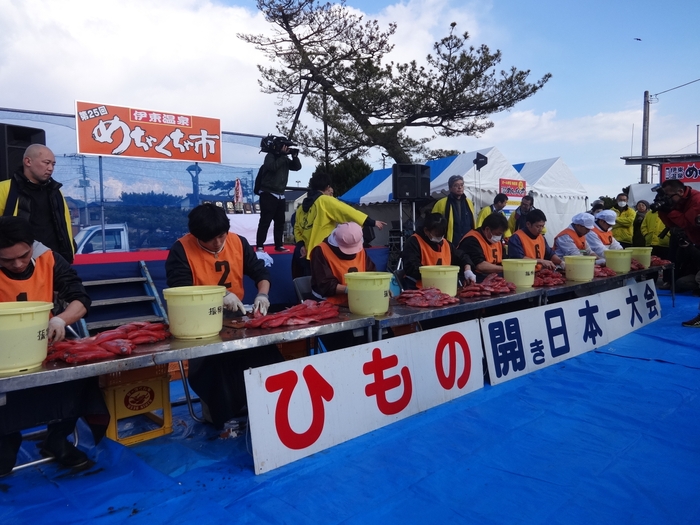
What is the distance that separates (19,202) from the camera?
3.55m

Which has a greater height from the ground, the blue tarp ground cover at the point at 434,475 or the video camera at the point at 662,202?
the video camera at the point at 662,202

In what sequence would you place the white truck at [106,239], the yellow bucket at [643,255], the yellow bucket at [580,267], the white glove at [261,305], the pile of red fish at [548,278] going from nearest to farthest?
the white glove at [261,305] → the pile of red fish at [548,278] → the yellow bucket at [580,267] → the yellow bucket at [643,255] → the white truck at [106,239]

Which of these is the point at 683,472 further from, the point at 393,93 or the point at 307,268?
the point at 393,93

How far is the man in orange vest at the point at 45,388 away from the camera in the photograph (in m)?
2.40

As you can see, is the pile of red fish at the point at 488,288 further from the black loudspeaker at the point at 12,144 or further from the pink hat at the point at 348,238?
the black loudspeaker at the point at 12,144

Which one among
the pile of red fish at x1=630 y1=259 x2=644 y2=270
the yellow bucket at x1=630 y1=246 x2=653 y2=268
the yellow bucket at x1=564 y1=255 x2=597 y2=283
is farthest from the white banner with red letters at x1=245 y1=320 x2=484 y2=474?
the yellow bucket at x1=630 y1=246 x2=653 y2=268

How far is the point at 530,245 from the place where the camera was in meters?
5.63

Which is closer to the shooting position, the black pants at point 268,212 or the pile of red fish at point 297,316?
the pile of red fish at point 297,316

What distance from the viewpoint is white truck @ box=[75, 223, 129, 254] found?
789cm

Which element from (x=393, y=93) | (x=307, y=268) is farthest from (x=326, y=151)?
(x=307, y=268)

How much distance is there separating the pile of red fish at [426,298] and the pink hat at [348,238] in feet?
1.82

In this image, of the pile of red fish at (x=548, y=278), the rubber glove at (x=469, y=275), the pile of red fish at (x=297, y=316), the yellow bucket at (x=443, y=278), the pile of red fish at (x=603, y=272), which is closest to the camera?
the pile of red fish at (x=297, y=316)

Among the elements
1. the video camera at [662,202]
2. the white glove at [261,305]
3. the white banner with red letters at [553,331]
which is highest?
the video camera at [662,202]

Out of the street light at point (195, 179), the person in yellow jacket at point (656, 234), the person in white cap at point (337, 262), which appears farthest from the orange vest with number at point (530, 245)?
the street light at point (195, 179)
